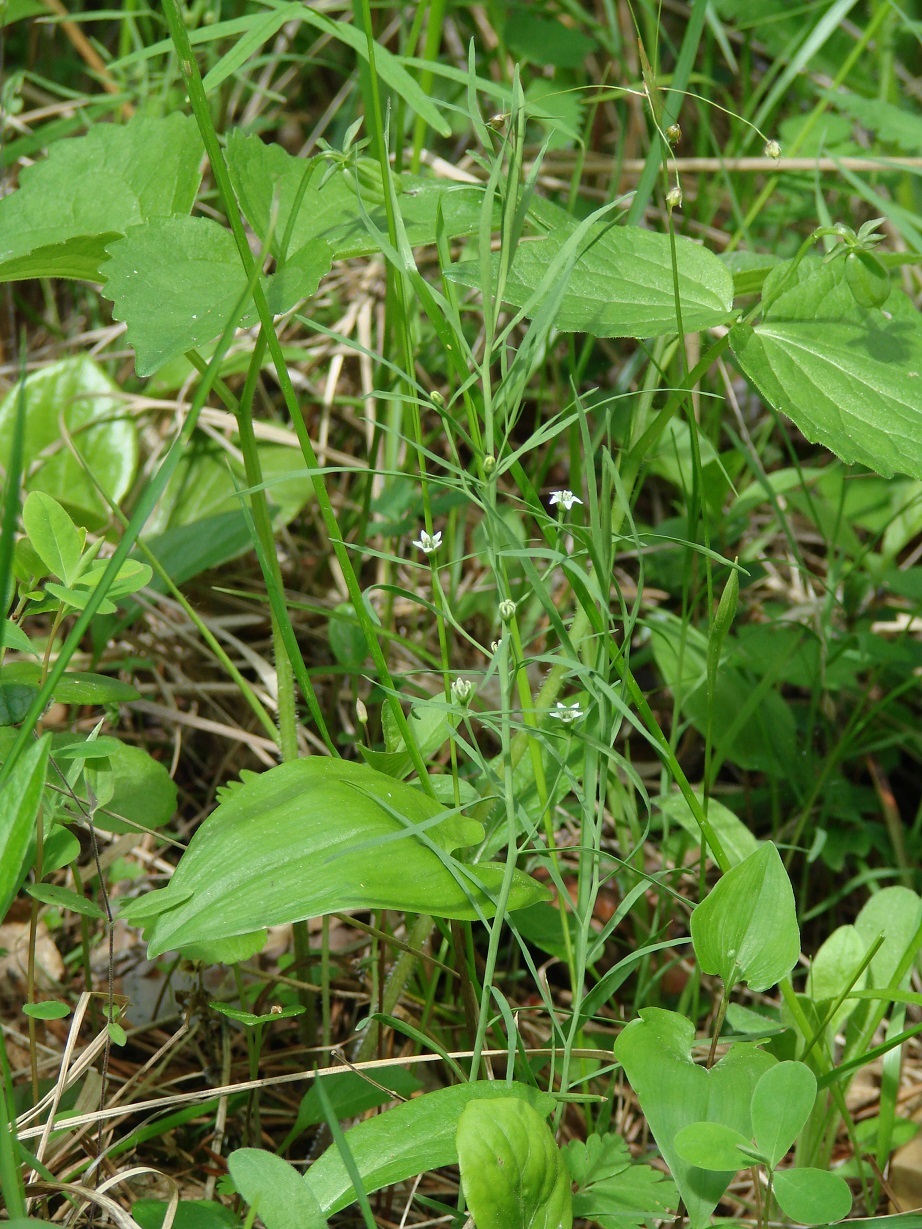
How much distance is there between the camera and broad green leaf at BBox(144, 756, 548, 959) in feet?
2.58

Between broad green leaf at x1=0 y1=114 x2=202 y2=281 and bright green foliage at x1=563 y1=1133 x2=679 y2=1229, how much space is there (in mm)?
1003

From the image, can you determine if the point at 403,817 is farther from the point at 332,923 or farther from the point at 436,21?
the point at 436,21

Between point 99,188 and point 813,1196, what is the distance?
120 centimetres


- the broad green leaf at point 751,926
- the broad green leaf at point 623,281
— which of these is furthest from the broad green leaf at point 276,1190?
the broad green leaf at point 623,281

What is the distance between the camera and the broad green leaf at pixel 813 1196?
758mm

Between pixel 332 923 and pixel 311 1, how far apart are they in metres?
1.99

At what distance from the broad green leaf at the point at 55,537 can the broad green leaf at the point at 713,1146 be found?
70cm

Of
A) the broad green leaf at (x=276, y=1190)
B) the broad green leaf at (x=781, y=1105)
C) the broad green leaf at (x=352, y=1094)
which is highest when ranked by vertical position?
the broad green leaf at (x=781, y=1105)

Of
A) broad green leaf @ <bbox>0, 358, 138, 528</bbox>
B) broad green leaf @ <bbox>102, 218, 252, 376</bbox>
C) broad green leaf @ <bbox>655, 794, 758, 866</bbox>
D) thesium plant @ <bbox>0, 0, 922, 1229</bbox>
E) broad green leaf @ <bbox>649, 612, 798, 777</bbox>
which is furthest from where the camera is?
broad green leaf @ <bbox>0, 358, 138, 528</bbox>

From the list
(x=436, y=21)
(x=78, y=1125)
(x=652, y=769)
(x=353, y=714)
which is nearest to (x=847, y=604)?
(x=652, y=769)

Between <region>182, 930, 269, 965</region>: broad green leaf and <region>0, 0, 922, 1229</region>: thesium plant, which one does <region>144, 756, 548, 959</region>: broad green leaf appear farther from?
<region>182, 930, 269, 965</region>: broad green leaf

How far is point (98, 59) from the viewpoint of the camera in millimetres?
2520

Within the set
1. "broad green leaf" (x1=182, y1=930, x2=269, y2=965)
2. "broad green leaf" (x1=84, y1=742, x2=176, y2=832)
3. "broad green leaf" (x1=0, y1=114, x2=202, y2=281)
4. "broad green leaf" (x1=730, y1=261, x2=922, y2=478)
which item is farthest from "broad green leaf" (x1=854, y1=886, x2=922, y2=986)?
"broad green leaf" (x1=0, y1=114, x2=202, y2=281)

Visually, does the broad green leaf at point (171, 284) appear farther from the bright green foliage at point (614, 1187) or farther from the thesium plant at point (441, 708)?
the bright green foliage at point (614, 1187)
